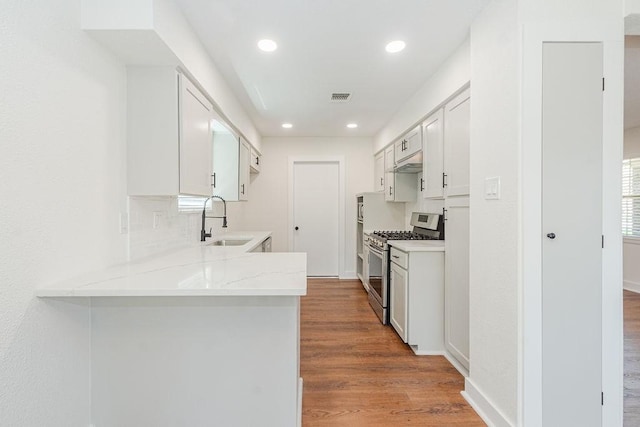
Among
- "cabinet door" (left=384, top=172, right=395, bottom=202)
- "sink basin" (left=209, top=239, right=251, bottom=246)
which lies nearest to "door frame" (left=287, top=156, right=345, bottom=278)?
"cabinet door" (left=384, top=172, right=395, bottom=202)

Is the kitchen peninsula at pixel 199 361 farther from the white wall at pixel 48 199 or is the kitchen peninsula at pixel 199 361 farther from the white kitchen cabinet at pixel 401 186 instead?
the white kitchen cabinet at pixel 401 186

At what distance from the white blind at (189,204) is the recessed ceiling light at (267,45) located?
1.24m

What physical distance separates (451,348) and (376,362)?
61cm

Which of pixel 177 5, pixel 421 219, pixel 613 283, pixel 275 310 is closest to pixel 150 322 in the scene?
pixel 275 310

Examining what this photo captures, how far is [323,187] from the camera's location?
5445mm

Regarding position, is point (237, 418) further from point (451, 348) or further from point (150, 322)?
point (451, 348)

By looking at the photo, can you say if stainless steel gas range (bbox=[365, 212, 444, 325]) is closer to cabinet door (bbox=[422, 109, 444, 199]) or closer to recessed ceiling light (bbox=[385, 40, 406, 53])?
cabinet door (bbox=[422, 109, 444, 199])

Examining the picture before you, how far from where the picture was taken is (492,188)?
1779 millimetres

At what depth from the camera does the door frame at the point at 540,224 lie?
1.54 metres

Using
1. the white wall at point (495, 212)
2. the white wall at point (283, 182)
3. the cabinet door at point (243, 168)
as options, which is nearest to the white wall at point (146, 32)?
the cabinet door at point (243, 168)

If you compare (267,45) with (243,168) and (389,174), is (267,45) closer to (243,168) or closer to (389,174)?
(243,168)

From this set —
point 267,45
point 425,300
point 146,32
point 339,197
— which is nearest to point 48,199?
point 146,32

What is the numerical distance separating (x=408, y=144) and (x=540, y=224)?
211cm

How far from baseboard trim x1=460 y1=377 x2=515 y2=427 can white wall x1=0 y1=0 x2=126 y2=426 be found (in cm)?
205
